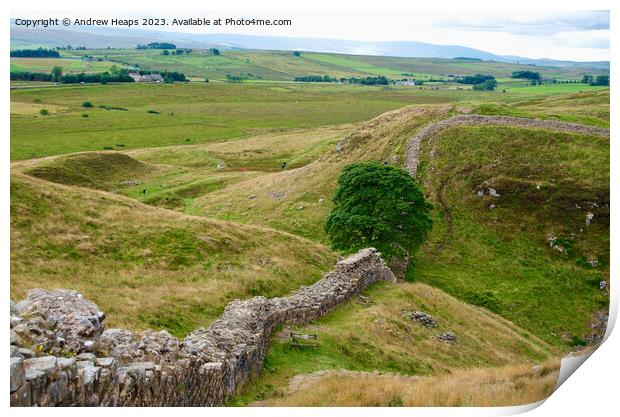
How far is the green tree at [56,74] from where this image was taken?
172ft

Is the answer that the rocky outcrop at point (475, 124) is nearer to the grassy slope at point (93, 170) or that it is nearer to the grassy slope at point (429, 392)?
the grassy slope at point (93, 170)

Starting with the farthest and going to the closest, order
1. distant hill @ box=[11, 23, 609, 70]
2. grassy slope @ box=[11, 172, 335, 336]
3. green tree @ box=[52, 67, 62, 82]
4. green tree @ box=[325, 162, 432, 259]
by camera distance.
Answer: green tree @ box=[52, 67, 62, 82]
green tree @ box=[325, 162, 432, 259]
grassy slope @ box=[11, 172, 335, 336]
distant hill @ box=[11, 23, 609, 70]

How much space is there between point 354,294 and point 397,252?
12884 mm

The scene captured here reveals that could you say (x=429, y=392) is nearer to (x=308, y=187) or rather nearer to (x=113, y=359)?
(x=113, y=359)

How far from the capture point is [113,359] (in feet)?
34.9

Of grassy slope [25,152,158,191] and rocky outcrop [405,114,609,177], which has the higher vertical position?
rocky outcrop [405,114,609,177]

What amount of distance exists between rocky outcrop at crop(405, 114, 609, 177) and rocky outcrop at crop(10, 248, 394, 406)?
3825 centimetres

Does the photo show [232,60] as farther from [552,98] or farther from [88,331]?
[88,331]

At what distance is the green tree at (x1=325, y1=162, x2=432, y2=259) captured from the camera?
125 feet

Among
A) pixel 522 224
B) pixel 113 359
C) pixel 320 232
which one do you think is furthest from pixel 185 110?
pixel 113 359

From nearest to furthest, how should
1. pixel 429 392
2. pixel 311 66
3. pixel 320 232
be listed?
pixel 429 392
pixel 320 232
pixel 311 66

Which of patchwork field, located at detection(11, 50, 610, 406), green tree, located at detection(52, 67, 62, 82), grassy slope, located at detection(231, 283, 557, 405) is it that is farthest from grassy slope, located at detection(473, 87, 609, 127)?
green tree, located at detection(52, 67, 62, 82)

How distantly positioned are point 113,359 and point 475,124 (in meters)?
49.4

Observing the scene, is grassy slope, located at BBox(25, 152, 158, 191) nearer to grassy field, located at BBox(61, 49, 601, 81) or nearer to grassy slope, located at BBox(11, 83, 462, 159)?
grassy slope, located at BBox(11, 83, 462, 159)
